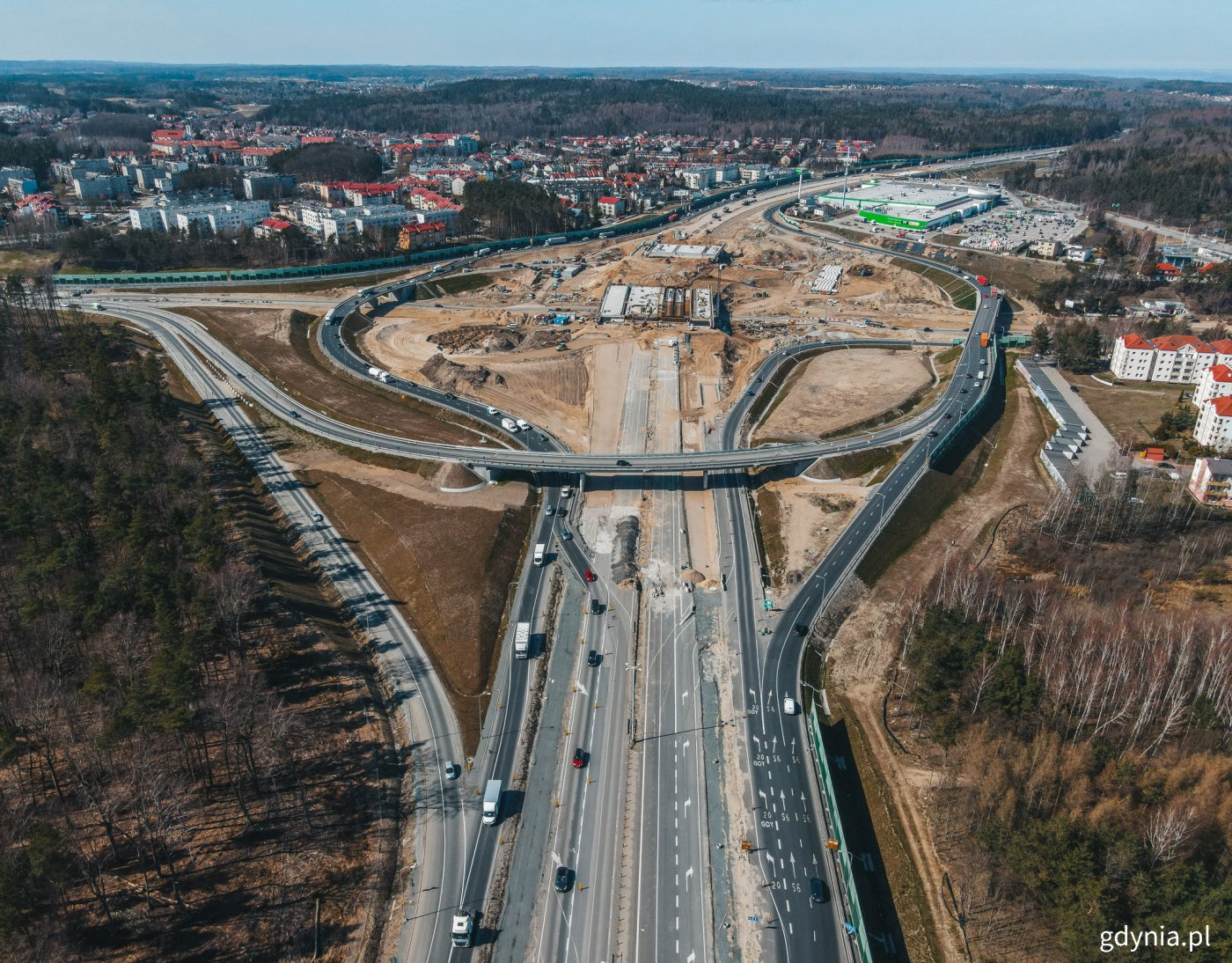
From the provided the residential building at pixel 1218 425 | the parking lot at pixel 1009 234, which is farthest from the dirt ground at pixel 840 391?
the parking lot at pixel 1009 234

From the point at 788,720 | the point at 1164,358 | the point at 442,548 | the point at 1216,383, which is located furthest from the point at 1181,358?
the point at 442,548

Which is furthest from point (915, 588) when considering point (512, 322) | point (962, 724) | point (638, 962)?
point (512, 322)

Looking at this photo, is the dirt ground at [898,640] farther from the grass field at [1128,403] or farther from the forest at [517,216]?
the forest at [517,216]

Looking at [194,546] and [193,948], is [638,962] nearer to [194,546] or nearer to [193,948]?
[193,948]

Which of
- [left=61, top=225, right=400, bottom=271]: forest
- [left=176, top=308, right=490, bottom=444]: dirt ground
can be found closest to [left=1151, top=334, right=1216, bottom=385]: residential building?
[left=176, top=308, right=490, bottom=444]: dirt ground

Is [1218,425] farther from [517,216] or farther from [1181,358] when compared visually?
[517,216]

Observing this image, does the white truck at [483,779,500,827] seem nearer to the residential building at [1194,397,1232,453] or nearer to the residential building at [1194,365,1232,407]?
the residential building at [1194,397,1232,453]
